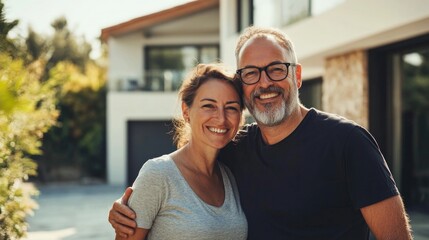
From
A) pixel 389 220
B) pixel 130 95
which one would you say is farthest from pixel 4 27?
pixel 130 95

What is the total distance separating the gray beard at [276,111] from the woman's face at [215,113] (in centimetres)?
15

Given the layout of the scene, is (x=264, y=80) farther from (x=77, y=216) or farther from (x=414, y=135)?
(x=77, y=216)

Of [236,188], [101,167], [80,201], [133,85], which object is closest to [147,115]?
[133,85]

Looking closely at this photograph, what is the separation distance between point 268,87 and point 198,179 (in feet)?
2.22

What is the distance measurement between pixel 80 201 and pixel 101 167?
7008mm

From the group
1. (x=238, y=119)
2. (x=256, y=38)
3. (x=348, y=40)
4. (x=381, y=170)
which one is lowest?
(x=381, y=170)

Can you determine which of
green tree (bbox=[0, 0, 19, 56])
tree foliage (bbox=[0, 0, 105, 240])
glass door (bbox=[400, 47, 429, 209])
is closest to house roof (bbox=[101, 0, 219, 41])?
tree foliage (bbox=[0, 0, 105, 240])

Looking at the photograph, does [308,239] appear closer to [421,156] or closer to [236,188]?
[236,188]

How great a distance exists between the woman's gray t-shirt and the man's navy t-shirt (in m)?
0.24

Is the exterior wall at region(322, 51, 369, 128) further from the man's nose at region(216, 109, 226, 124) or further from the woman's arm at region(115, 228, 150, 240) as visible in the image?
the woman's arm at region(115, 228, 150, 240)

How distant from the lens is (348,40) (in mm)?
8938

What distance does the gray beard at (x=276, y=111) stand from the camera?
119 inches

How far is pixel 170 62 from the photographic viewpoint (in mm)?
21188

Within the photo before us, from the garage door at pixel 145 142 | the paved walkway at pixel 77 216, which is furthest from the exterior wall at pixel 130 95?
the paved walkway at pixel 77 216
